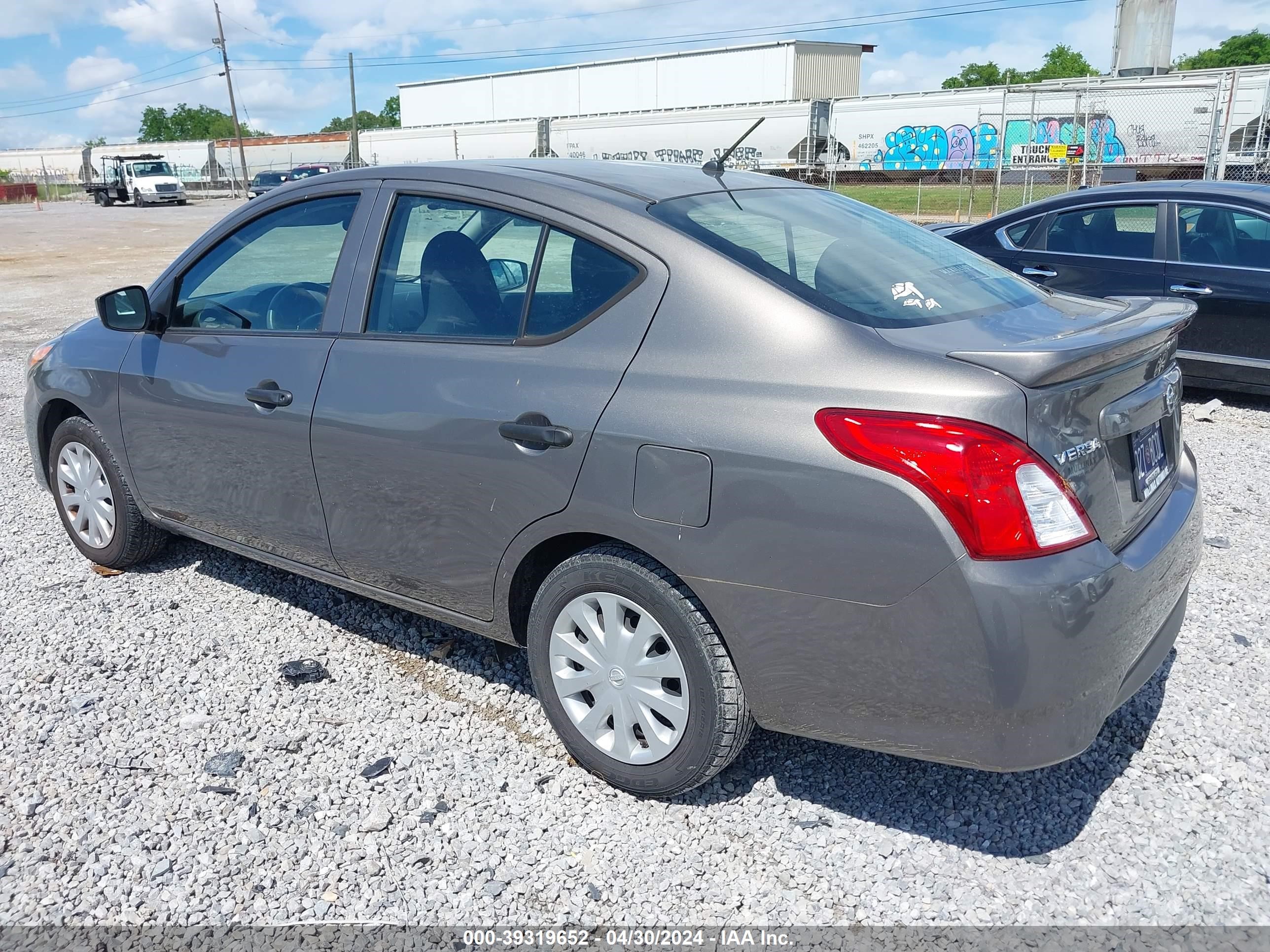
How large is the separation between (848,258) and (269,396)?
202cm

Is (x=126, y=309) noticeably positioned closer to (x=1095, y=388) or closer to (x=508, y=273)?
(x=508, y=273)

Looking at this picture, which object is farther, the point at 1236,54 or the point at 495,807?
the point at 1236,54

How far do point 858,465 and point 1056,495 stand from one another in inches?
18.1

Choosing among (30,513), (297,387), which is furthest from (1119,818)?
(30,513)

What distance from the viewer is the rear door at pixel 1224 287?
6961 mm

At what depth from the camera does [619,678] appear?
9.50ft

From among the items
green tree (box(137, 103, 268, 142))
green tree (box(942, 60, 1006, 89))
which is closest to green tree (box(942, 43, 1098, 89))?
green tree (box(942, 60, 1006, 89))

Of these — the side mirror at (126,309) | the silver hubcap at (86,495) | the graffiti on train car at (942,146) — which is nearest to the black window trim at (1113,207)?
the side mirror at (126,309)

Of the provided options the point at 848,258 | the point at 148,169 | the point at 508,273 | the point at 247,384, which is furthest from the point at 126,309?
the point at 148,169

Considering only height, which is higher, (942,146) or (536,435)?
(942,146)

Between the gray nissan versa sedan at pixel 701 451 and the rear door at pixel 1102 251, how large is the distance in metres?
4.46

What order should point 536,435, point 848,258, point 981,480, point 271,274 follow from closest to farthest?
point 981,480
point 536,435
point 848,258
point 271,274

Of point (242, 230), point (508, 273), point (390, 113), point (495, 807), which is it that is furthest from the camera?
point (390, 113)

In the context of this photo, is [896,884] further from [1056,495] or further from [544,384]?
Answer: [544,384]
